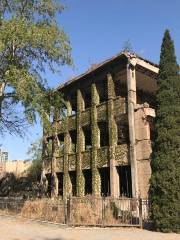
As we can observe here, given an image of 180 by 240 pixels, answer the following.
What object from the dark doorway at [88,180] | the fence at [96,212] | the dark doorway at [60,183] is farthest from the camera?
the dark doorway at [60,183]

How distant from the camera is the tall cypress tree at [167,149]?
17573mm

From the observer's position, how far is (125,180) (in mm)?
28750

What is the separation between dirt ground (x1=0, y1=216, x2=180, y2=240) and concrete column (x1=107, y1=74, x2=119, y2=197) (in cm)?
869

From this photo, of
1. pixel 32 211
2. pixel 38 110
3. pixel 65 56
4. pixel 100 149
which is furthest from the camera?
pixel 100 149

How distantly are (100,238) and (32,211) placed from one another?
786 centimetres

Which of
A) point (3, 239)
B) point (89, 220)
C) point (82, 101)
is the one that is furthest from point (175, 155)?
point (82, 101)

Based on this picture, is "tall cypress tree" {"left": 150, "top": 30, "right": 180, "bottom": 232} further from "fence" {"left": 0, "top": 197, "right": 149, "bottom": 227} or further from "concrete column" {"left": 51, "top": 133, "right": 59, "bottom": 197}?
"concrete column" {"left": 51, "top": 133, "right": 59, "bottom": 197}

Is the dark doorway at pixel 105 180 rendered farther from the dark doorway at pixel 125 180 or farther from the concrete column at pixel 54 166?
the concrete column at pixel 54 166

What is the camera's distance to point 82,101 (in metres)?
33.2

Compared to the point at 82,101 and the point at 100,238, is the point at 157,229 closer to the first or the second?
the point at 100,238

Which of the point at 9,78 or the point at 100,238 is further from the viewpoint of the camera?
the point at 9,78

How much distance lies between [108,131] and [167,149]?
451 inches

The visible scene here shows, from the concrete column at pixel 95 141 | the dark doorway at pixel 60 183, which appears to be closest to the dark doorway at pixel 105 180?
the concrete column at pixel 95 141

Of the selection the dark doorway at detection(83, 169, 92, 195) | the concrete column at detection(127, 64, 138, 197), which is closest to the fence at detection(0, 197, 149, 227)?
the concrete column at detection(127, 64, 138, 197)
